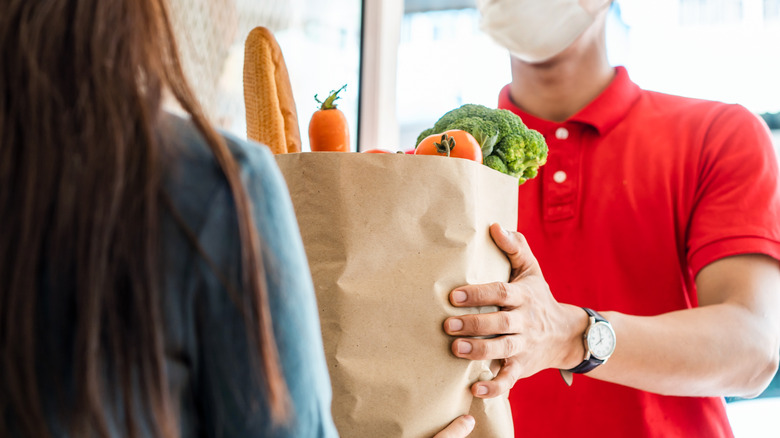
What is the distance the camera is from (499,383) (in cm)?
69

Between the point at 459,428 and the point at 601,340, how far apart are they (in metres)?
0.27

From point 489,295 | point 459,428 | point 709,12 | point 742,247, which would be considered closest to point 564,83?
point 742,247

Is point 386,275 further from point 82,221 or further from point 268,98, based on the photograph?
point 82,221

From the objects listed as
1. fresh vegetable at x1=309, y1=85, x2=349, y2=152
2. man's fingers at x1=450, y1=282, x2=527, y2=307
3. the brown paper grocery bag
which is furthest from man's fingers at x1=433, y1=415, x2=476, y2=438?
fresh vegetable at x1=309, y1=85, x2=349, y2=152

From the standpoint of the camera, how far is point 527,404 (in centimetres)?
108

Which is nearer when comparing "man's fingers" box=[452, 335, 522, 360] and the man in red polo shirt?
"man's fingers" box=[452, 335, 522, 360]

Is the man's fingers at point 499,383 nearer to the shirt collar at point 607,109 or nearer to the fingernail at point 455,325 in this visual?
the fingernail at point 455,325

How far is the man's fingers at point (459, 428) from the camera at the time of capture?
645mm

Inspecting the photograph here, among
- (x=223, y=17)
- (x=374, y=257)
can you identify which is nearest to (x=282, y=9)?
(x=223, y=17)

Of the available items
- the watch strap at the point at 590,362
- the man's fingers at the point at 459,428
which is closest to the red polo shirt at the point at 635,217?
the watch strap at the point at 590,362

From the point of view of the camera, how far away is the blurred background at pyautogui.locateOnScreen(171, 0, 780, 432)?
1137 millimetres

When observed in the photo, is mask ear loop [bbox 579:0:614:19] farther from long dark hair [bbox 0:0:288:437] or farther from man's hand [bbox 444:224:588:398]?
long dark hair [bbox 0:0:288:437]

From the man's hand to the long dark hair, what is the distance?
0.36 metres

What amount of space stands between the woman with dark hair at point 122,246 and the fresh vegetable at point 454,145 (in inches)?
14.8
